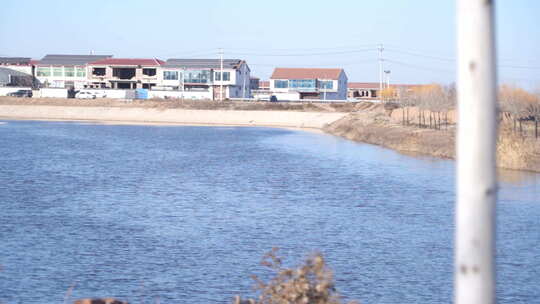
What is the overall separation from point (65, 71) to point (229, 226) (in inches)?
4427

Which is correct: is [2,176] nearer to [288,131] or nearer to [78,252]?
[78,252]

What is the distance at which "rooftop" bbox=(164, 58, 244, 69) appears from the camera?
122750 millimetres

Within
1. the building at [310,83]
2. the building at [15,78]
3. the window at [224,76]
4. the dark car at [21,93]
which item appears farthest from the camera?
the building at [15,78]

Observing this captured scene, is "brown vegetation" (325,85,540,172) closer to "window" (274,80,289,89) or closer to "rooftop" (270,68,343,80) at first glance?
"rooftop" (270,68,343,80)

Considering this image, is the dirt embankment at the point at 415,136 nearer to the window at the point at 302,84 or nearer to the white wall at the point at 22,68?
the window at the point at 302,84

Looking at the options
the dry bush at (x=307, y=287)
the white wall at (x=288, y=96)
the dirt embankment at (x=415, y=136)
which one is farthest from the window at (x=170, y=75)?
the dry bush at (x=307, y=287)

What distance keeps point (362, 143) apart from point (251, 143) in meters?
10.5

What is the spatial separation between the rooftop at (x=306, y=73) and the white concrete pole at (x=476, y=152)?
12374 centimetres

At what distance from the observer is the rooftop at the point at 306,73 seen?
12739 cm

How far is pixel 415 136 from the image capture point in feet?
200

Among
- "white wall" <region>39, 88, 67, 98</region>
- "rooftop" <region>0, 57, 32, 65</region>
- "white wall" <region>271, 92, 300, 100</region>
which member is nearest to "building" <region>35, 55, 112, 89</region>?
"rooftop" <region>0, 57, 32, 65</region>

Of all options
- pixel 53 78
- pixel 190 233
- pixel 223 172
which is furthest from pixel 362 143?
pixel 53 78

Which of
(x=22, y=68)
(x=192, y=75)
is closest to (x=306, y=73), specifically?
(x=192, y=75)

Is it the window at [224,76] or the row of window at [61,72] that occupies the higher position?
the row of window at [61,72]
